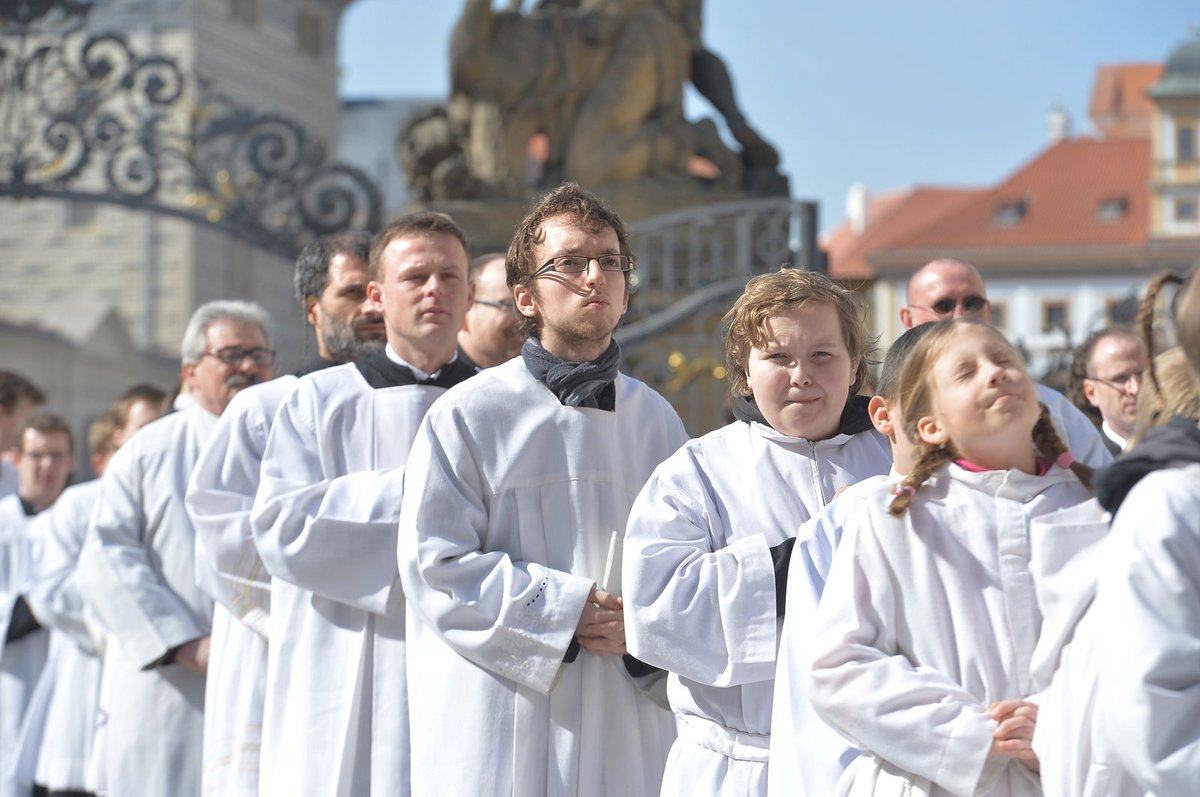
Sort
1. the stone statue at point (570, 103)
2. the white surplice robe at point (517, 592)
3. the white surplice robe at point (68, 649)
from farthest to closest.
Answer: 1. the stone statue at point (570, 103)
2. the white surplice robe at point (68, 649)
3. the white surplice robe at point (517, 592)

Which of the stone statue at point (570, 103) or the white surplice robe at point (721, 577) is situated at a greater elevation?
the stone statue at point (570, 103)

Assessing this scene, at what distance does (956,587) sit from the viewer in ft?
11.1

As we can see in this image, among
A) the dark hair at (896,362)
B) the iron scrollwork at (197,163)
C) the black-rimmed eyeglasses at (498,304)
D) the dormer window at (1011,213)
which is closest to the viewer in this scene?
the dark hair at (896,362)

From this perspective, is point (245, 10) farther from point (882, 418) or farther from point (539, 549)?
point (882, 418)

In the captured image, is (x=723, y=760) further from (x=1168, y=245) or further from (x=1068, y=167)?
(x=1068, y=167)

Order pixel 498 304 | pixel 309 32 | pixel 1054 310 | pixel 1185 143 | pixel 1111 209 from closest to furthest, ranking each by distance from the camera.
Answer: pixel 498 304 < pixel 309 32 < pixel 1185 143 < pixel 1054 310 < pixel 1111 209

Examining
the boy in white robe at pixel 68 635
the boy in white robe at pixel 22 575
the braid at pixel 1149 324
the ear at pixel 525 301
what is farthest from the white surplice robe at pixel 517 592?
the boy in white robe at pixel 22 575

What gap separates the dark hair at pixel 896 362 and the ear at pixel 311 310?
2828 mm

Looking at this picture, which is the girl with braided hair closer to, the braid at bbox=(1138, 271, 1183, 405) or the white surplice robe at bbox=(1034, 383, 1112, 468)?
the braid at bbox=(1138, 271, 1183, 405)

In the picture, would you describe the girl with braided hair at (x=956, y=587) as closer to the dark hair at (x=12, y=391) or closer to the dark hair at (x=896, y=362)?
the dark hair at (x=896, y=362)

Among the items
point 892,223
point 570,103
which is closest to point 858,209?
point 892,223

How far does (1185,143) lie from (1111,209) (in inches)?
145

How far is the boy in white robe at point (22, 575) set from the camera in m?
8.55

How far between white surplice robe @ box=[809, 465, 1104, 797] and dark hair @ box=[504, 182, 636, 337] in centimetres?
134
